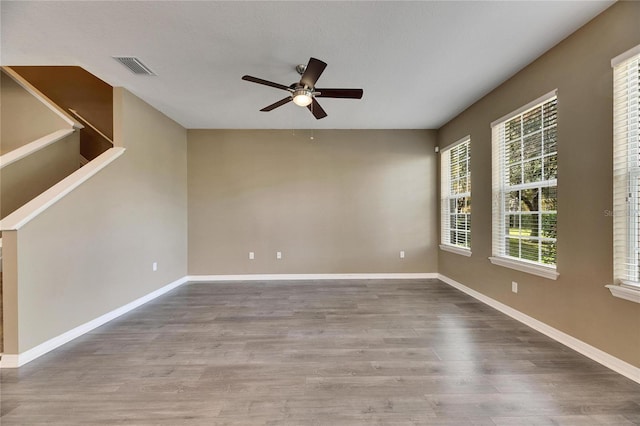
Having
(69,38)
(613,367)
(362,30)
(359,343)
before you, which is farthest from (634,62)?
(69,38)

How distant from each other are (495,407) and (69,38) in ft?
14.3

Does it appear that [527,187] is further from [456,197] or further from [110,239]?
[110,239]

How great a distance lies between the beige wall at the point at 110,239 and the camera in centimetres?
223

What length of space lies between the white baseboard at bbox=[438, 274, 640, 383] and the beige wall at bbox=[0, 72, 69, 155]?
6506 mm

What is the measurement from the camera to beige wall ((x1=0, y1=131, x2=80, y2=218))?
329 centimetres

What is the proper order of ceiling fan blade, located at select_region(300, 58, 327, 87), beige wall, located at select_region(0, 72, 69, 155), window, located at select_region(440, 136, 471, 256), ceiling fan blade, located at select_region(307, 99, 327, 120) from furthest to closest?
1. window, located at select_region(440, 136, 471, 256)
2. beige wall, located at select_region(0, 72, 69, 155)
3. ceiling fan blade, located at select_region(307, 99, 327, 120)
4. ceiling fan blade, located at select_region(300, 58, 327, 87)

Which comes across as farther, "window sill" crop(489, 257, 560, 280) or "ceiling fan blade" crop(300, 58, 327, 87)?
"window sill" crop(489, 257, 560, 280)

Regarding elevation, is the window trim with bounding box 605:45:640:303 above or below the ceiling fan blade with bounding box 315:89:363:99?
below

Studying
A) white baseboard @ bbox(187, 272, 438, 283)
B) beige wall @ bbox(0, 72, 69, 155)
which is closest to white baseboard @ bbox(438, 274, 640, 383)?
white baseboard @ bbox(187, 272, 438, 283)

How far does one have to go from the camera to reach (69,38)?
228cm

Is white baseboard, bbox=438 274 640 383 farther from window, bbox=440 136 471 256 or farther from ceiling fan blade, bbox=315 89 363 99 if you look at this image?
ceiling fan blade, bbox=315 89 363 99

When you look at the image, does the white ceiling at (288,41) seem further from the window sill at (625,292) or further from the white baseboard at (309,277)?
the white baseboard at (309,277)

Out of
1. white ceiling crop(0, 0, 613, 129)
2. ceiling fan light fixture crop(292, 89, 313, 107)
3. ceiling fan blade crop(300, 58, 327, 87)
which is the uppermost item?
white ceiling crop(0, 0, 613, 129)

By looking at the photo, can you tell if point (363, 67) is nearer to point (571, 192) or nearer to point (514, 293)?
point (571, 192)
